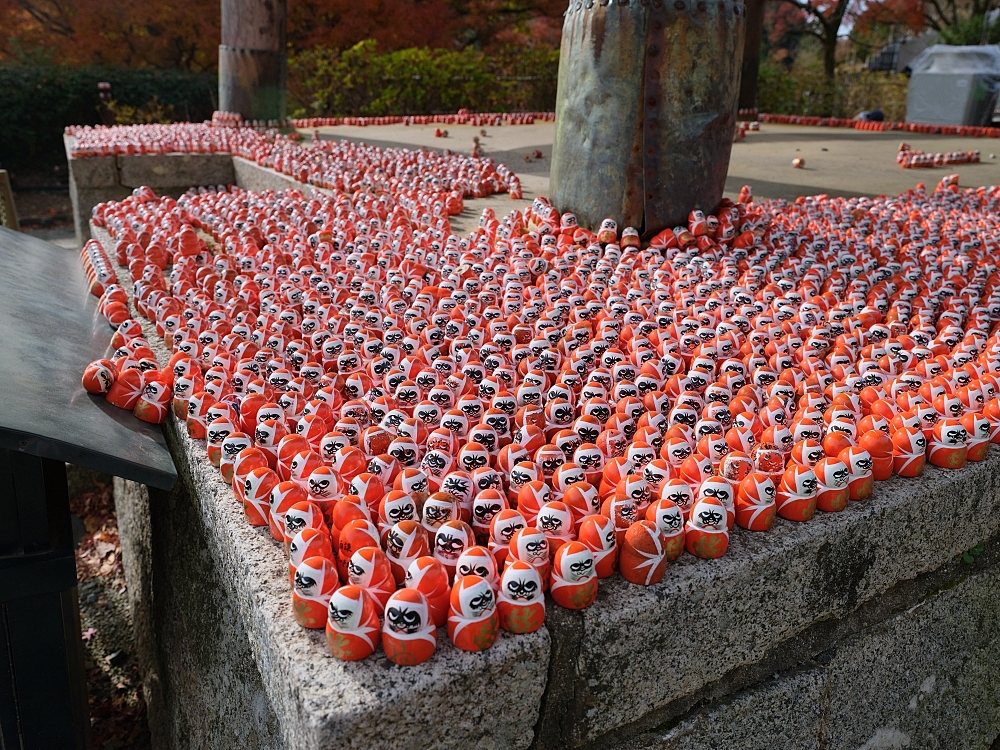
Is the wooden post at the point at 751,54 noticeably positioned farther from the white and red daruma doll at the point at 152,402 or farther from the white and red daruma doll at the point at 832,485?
the white and red daruma doll at the point at 152,402

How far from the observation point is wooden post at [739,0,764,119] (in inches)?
455

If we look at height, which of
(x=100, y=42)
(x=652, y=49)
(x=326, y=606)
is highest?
(x=100, y=42)

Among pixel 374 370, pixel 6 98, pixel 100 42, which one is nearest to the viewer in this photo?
pixel 374 370

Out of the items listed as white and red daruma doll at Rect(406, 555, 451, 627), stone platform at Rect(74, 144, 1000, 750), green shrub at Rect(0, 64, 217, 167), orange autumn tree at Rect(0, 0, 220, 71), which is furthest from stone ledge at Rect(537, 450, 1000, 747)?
orange autumn tree at Rect(0, 0, 220, 71)

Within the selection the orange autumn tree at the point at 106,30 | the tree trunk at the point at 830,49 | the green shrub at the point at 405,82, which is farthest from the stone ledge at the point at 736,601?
the tree trunk at the point at 830,49

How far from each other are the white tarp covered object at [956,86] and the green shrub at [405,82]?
7.13 meters

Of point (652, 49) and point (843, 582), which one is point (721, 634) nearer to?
point (843, 582)

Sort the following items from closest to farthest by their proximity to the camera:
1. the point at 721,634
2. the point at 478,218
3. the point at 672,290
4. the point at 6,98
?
the point at 721,634 < the point at 672,290 < the point at 478,218 < the point at 6,98

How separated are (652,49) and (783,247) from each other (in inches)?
49.7

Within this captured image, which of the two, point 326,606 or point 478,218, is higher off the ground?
point 478,218

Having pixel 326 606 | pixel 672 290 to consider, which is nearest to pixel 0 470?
pixel 326 606

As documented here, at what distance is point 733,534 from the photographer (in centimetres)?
192

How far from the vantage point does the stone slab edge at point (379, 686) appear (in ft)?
4.62

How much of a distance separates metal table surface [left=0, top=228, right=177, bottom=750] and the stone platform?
196 mm
